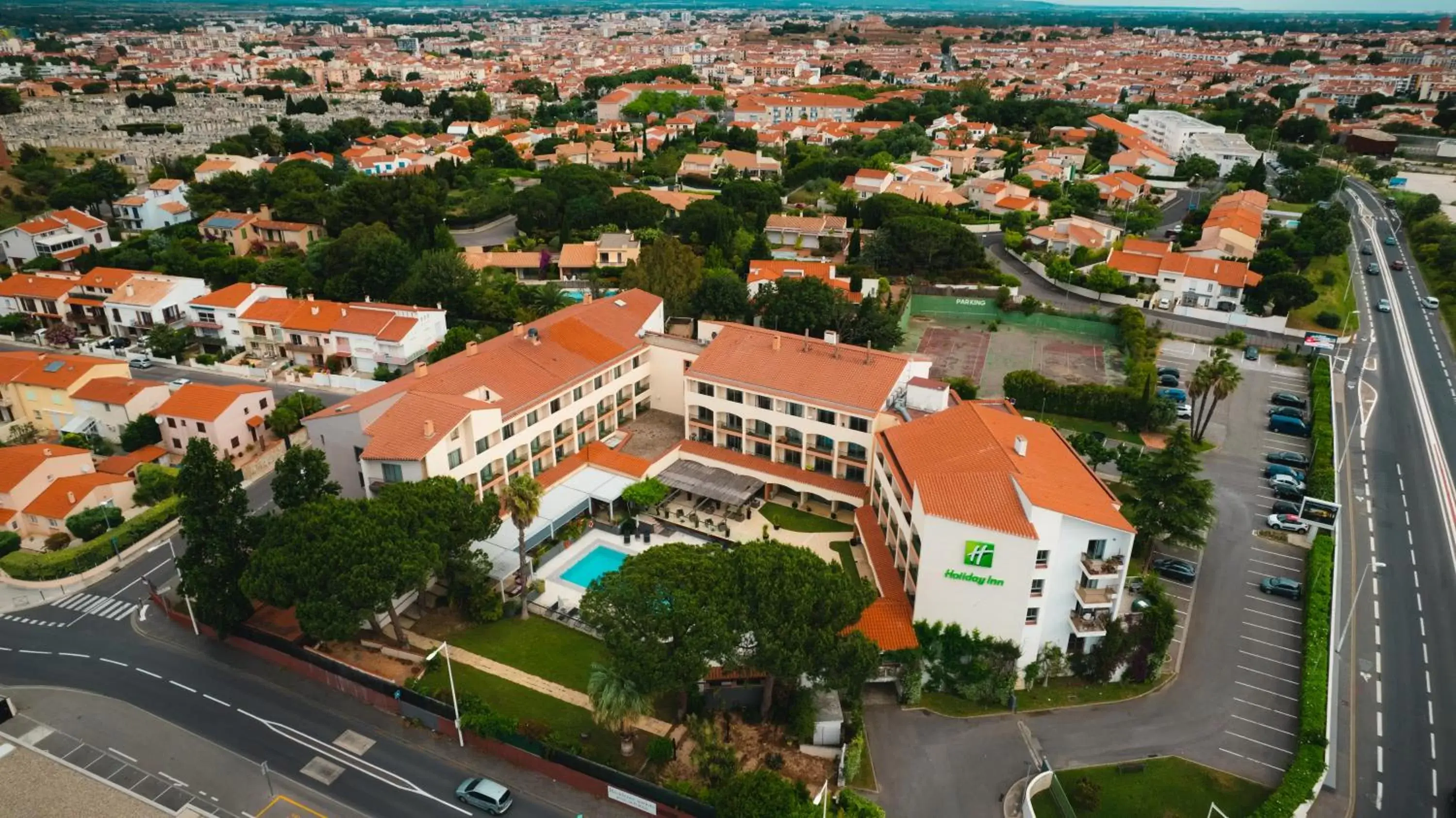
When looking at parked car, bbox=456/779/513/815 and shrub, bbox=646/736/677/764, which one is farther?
shrub, bbox=646/736/677/764

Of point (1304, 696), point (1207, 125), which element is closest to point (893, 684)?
point (1304, 696)

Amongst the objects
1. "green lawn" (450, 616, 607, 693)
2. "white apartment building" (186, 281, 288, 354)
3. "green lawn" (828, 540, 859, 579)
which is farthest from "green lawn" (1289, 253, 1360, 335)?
"white apartment building" (186, 281, 288, 354)

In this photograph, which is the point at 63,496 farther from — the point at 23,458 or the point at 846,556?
the point at 846,556

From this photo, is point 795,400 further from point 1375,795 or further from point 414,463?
point 1375,795

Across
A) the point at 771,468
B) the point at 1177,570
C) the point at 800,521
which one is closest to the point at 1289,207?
the point at 1177,570

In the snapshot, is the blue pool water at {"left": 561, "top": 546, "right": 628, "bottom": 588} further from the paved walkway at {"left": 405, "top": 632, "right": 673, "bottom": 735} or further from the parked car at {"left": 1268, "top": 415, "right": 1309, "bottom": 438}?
the parked car at {"left": 1268, "top": 415, "right": 1309, "bottom": 438}
